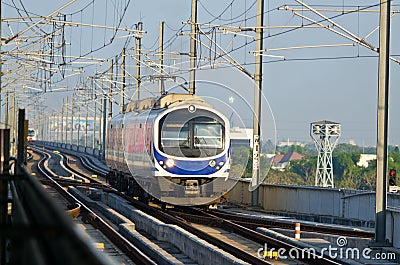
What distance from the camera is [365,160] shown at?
13075cm

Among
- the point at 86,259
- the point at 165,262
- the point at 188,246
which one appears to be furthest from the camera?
the point at 188,246

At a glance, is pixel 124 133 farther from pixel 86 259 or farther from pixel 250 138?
pixel 86 259

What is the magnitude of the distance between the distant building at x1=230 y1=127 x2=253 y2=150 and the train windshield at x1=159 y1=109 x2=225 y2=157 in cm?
74

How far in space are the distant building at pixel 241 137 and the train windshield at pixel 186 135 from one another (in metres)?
0.74

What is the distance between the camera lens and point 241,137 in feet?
81.1

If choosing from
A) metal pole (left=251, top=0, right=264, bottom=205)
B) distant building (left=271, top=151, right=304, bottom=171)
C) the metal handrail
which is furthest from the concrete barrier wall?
distant building (left=271, top=151, right=304, bottom=171)

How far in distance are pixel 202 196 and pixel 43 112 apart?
4102 inches

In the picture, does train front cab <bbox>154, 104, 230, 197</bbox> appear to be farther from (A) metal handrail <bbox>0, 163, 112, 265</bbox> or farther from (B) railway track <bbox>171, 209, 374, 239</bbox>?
(A) metal handrail <bbox>0, 163, 112, 265</bbox>

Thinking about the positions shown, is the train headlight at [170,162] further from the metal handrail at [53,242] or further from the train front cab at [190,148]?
the metal handrail at [53,242]

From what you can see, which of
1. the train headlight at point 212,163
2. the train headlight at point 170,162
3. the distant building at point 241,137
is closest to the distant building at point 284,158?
the distant building at point 241,137

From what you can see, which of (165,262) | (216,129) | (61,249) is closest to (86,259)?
(61,249)

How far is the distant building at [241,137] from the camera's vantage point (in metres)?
23.1

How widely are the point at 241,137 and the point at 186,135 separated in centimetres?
288

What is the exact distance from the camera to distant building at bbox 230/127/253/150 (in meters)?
23.1
